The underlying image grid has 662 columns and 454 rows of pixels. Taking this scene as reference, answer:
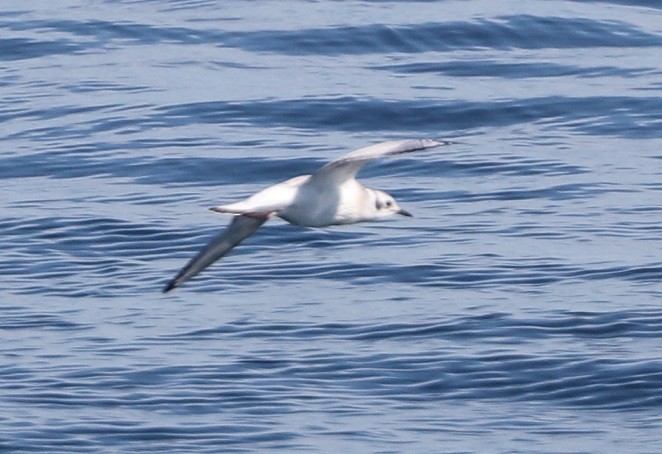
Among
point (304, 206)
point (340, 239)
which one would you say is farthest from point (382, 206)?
point (340, 239)

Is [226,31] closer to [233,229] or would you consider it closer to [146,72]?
[146,72]

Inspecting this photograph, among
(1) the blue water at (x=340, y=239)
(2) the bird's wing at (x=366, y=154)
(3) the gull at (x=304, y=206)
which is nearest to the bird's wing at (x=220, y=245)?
(3) the gull at (x=304, y=206)

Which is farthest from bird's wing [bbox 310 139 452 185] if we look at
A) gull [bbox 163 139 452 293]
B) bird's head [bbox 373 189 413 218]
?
bird's head [bbox 373 189 413 218]

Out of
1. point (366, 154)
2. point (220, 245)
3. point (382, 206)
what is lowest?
point (220, 245)

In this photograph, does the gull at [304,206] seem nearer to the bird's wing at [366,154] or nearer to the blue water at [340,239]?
the bird's wing at [366,154]

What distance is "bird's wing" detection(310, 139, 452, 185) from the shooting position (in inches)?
601

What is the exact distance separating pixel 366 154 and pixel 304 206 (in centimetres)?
149

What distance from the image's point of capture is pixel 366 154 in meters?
15.5

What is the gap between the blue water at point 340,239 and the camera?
19406mm

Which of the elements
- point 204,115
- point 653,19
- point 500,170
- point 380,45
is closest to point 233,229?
point 500,170

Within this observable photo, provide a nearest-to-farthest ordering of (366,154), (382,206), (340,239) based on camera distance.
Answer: (366,154) < (382,206) < (340,239)

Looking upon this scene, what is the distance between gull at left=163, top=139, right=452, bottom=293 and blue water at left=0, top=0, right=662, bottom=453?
2.15 meters

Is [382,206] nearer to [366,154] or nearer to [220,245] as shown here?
[220,245]

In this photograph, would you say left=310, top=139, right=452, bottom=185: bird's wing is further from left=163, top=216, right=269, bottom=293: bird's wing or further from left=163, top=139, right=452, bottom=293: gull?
left=163, top=216, right=269, bottom=293: bird's wing
